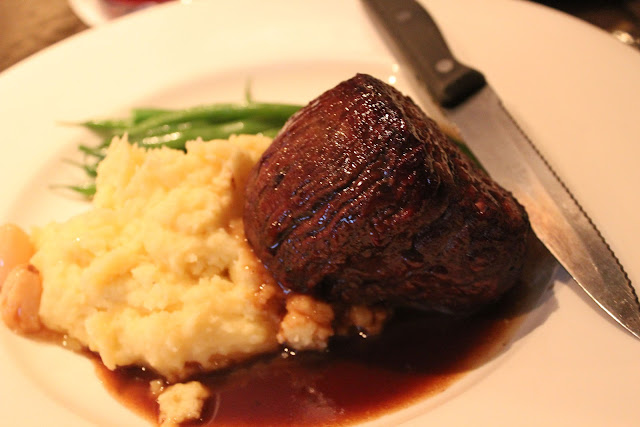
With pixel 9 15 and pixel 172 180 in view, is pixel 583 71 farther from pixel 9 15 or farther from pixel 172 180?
pixel 9 15

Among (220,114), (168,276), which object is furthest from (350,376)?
(220,114)

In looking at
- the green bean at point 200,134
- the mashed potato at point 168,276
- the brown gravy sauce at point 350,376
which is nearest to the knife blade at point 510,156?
the brown gravy sauce at point 350,376

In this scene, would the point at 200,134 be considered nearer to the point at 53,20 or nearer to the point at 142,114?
the point at 142,114

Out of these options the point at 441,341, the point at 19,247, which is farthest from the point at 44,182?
the point at 441,341

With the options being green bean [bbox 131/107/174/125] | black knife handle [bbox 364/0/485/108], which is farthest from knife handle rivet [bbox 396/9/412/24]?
green bean [bbox 131/107/174/125]

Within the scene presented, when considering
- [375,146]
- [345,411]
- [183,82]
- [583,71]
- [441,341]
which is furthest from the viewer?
[183,82]

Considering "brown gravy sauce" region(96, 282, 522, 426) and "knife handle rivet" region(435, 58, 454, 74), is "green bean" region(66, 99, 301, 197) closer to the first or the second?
"knife handle rivet" region(435, 58, 454, 74)

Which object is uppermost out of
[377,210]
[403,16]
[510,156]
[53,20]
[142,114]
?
[53,20]
